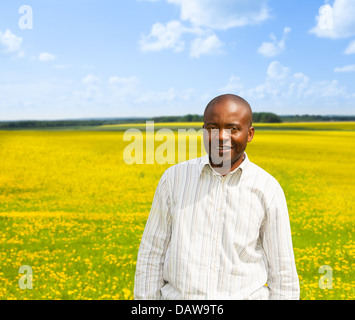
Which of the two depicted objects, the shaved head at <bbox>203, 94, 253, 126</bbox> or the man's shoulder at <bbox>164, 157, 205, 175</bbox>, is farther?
the man's shoulder at <bbox>164, 157, 205, 175</bbox>

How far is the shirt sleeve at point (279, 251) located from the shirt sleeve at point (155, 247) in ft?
1.49

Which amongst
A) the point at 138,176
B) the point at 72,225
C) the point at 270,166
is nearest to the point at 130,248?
the point at 72,225

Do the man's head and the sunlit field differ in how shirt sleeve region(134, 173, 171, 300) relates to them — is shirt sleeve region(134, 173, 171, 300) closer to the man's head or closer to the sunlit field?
the man's head

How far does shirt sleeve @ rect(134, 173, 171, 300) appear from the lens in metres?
1.94

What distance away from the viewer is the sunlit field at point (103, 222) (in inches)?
256

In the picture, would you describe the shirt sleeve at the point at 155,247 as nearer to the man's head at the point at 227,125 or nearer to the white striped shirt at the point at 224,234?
the white striped shirt at the point at 224,234

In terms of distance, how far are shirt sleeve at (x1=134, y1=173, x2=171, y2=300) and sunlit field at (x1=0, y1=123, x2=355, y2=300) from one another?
4157mm

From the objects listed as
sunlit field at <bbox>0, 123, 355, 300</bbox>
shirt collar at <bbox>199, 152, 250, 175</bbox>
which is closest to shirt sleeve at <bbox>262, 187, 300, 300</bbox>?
shirt collar at <bbox>199, 152, 250, 175</bbox>

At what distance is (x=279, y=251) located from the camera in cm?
189

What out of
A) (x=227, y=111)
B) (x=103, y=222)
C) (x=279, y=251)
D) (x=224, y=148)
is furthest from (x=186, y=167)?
(x=103, y=222)

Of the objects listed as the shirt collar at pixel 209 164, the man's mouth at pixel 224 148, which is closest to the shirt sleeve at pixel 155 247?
the shirt collar at pixel 209 164

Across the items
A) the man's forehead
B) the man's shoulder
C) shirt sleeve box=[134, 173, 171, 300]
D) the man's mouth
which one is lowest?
shirt sleeve box=[134, 173, 171, 300]

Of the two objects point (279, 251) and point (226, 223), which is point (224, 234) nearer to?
point (226, 223)

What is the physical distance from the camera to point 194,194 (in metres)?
1.90
